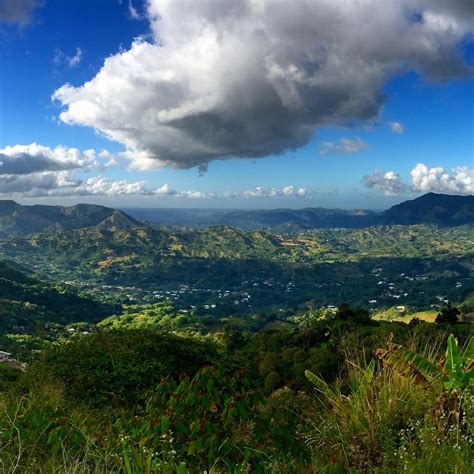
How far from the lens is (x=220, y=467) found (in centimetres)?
488

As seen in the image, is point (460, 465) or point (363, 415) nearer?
point (460, 465)

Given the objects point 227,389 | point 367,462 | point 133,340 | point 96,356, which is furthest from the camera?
point 133,340

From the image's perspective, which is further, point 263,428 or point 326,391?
point 326,391

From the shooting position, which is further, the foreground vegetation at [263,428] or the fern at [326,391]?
the fern at [326,391]

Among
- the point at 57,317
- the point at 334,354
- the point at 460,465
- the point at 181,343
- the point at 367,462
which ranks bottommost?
the point at 57,317

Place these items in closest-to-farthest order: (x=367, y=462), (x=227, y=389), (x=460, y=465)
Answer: (x=460, y=465) → (x=367, y=462) → (x=227, y=389)

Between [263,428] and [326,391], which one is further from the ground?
[263,428]

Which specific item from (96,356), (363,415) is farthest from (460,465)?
(96,356)

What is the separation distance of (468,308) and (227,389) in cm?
20635

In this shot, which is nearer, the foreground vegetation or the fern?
the foreground vegetation

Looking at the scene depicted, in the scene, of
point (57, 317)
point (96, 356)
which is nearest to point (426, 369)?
point (96, 356)

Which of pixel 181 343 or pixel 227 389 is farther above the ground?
pixel 227 389

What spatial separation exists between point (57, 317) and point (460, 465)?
19542 centimetres

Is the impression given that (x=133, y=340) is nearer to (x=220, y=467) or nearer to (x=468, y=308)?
(x=220, y=467)
